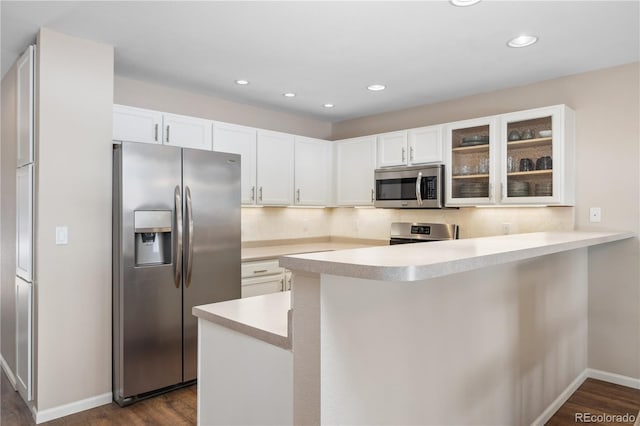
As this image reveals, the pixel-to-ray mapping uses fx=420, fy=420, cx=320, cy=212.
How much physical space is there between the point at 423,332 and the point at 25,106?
288cm

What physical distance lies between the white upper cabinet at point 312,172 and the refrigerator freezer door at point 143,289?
1773 mm

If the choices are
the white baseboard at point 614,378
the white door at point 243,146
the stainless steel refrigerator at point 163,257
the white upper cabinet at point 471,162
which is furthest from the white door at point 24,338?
the white baseboard at point 614,378

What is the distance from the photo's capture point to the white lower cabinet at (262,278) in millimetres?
3654

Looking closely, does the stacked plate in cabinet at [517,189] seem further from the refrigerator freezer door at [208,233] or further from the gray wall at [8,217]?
the gray wall at [8,217]

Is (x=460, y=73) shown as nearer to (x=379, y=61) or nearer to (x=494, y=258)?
(x=379, y=61)

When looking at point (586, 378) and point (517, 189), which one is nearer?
point (586, 378)

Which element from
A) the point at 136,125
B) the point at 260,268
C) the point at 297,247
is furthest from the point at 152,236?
the point at 297,247

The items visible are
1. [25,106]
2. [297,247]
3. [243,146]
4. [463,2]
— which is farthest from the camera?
[297,247]

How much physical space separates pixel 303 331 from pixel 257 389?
A: 39 cm

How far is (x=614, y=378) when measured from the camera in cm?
328

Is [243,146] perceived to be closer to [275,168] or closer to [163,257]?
[275,168]

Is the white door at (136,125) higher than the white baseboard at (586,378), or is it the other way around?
the white door at (136,125)

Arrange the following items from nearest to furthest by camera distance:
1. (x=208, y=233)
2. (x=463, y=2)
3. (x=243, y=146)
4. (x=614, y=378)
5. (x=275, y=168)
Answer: (x=463, y=2) < (x=208, y=233) < (x=614, y=378) < (x=243, y=146) < (x=275, y=168)

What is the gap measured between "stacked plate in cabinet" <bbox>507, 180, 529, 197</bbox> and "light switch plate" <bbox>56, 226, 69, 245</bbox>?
11.0 feet
